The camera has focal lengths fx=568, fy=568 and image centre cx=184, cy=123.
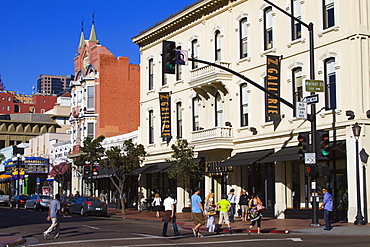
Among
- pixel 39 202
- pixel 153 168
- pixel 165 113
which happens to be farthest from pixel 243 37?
pixel 39 202

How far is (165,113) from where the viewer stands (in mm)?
40938

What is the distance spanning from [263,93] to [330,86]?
5.20 meters

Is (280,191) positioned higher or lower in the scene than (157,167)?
lower

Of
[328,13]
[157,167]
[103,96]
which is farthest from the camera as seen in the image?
[103,96]

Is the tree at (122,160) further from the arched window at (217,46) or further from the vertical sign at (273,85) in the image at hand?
the vertical sign at (273,85)

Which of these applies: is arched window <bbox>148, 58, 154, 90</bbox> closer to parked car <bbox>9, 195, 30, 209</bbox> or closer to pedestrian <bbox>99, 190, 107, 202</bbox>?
pedestrian <bbox>99, 190, 107, 202</bbox>

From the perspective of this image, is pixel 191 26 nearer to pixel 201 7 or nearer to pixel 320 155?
pixel 201 7

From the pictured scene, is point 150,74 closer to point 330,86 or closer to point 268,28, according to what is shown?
point 268,28

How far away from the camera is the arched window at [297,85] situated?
29047mm

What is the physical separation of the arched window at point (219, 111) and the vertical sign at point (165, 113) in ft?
19.1

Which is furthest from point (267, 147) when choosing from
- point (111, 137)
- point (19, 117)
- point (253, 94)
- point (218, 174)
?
point (19, 117)

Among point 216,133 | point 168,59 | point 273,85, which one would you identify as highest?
point 273,85

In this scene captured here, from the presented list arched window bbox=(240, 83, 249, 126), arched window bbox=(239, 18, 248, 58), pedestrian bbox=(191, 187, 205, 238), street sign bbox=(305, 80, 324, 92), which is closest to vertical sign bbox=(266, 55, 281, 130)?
arched window bbox=(240, 83, 249, 126)

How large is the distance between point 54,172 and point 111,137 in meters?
15.9
